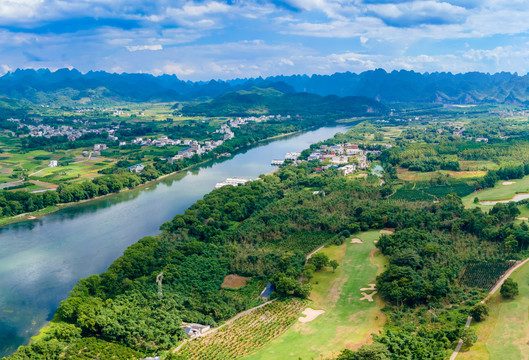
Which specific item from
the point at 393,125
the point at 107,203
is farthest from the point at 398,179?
the point at 393,125

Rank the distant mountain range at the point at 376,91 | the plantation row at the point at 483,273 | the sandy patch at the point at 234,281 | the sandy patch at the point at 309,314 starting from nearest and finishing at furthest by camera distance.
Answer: the sandy patch at the point at 309,314 < the plantation row at the point at 483,273 < the sandy patch at the point at 234,281 < the distant mountain range at the point at 376,91

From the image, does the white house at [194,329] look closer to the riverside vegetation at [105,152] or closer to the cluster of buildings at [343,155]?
the riverside vegetation at [105,152]

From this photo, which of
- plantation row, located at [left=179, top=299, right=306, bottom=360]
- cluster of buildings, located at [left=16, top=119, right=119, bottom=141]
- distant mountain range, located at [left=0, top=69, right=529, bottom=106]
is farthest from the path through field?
distant mountain range, located at [left=0, top=69, right=529, bottom=106]

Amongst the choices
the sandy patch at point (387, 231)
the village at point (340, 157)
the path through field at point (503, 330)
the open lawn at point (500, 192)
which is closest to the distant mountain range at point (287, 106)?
the village at point (340, 157)

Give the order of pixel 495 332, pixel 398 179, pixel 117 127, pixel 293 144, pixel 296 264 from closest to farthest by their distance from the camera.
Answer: pixel 495 332 → pixel 296 264 → pixel 398 179 → pixel 293 144 → pixel 117 127

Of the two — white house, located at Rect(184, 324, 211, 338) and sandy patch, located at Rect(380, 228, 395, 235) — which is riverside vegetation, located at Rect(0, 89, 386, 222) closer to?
white house, located at Rect(184, 324, 211, 338)

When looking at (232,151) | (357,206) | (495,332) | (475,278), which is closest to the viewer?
(495,332)

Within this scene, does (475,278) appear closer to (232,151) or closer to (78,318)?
(78,318)
